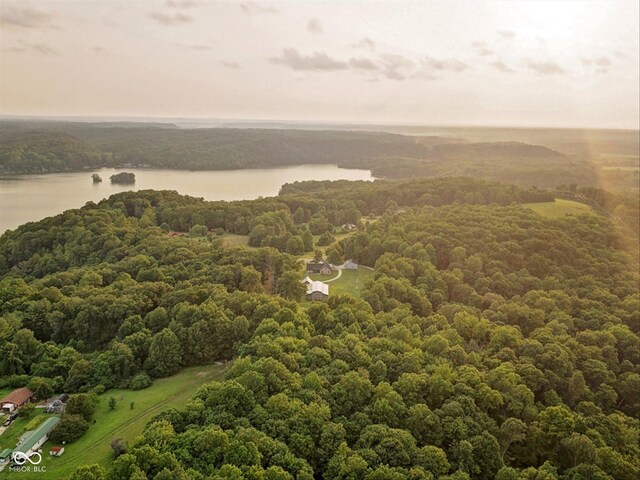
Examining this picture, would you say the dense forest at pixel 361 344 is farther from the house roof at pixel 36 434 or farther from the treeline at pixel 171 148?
the treeline at pixel 171 148

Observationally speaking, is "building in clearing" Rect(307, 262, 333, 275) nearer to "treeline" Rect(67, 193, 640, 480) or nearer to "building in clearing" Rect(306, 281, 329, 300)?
"building in clearing" Rect(306, 281, 329, 300)

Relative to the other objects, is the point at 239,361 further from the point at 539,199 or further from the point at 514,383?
the point at 539,199

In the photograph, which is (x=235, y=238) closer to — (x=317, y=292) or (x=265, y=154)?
(x=317, y=292)

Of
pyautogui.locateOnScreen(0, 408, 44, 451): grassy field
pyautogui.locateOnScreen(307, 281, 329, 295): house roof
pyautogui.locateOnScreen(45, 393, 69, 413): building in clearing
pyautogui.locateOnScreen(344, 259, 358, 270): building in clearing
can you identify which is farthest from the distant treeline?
pyautogui.locateOnScreen(0, 408, 44, 451): grassy field

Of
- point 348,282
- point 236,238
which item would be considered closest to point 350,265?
point 348,282

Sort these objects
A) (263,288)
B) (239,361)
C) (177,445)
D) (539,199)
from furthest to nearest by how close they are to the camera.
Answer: (539,199) < (263,288) < (239,361) < (177,445)

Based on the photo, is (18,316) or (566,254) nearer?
(18,316)

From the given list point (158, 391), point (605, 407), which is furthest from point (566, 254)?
point (158, 391)
